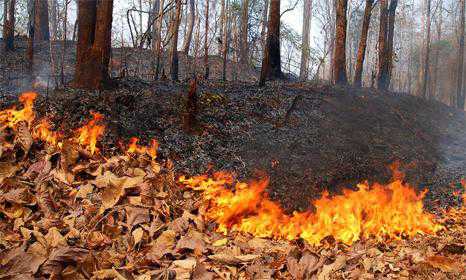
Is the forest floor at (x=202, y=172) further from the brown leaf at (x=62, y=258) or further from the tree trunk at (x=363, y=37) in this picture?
the tree trunk at (x=363, y=37)

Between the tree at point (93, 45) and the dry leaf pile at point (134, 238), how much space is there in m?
1.99

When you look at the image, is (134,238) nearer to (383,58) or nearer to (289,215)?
(289,215)

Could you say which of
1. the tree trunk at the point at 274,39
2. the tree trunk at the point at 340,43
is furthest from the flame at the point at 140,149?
the tree trunk at the point at 340,43

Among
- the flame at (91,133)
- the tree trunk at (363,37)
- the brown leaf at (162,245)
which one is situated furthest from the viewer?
the tree trunk at (363,37)

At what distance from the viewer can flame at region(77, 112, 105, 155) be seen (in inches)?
263

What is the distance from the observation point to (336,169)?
7469mm

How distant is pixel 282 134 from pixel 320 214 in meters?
2.67

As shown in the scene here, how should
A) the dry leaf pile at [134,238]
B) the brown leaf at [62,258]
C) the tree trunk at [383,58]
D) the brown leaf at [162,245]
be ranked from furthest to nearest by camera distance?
the tree trunk at [383,58] < the brown leaf at [162,245] < the dry leaf pile at [134,238] < the brown leaf at [62,258]

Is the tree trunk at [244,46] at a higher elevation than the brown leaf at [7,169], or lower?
higher

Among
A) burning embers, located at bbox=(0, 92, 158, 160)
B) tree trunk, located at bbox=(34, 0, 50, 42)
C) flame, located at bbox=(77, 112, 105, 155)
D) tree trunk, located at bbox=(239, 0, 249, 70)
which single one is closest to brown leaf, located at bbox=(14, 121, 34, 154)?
burning embers, located at bbox=(0, 92, 158, 160)

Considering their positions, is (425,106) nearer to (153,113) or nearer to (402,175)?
(402,175)

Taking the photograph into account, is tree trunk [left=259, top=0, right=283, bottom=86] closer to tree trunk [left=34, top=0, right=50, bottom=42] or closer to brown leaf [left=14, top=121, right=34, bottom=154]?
brown leaf [left=14, top=121, right=34, bottom=154]

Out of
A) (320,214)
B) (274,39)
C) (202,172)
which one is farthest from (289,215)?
(274,39)

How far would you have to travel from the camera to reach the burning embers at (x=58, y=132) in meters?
6.70
